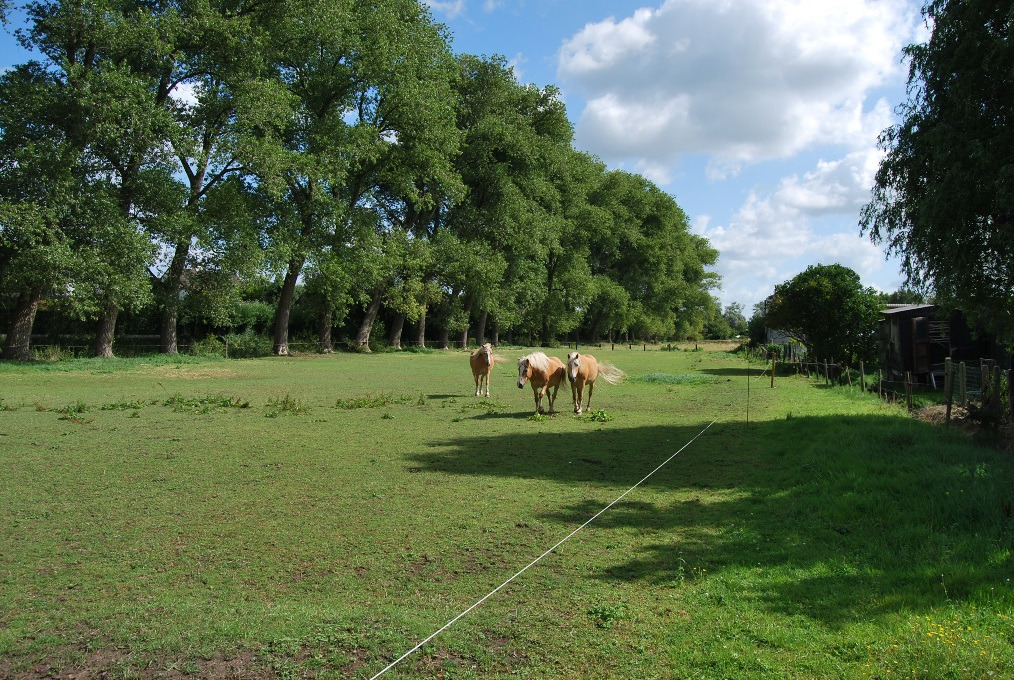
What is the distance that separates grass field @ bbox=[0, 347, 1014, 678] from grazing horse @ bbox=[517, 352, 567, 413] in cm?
341

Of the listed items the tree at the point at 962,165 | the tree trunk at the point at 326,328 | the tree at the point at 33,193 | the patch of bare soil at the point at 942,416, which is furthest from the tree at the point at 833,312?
the tree at the point at 33,193

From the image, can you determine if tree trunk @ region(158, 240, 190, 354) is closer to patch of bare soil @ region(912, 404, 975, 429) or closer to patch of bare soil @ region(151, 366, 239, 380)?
patch of bare soil @ region(151, 366, 239, 380)

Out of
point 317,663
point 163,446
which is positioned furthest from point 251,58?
point 317,663

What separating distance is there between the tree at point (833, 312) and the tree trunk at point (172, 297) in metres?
29.3

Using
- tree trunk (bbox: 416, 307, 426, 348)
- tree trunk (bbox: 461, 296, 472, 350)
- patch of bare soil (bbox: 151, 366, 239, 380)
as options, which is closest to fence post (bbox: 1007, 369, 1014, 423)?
patch of bare soil (bbox: 151, 366, 239, 380)

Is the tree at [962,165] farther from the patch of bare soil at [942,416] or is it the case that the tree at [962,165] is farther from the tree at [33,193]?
the tree at [33,193]

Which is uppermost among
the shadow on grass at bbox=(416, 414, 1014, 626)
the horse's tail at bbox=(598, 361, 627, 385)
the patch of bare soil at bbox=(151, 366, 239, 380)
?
the horse's tail at bbox=(598, 361, 627, 385)

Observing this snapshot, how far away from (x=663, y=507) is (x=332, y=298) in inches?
1379

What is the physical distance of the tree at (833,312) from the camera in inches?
1292

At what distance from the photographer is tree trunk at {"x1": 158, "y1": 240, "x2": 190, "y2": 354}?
34719 millimetres

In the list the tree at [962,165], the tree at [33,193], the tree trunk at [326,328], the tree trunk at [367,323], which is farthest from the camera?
the tree trunk at [367,323]

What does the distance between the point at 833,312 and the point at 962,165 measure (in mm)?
21878

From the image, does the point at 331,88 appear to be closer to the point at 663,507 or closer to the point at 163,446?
the point at 163,446

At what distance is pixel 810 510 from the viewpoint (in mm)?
8117
